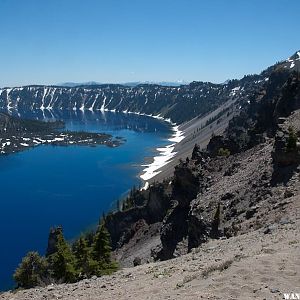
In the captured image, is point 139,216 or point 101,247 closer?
point 101,247

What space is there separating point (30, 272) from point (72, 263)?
12.9 metres

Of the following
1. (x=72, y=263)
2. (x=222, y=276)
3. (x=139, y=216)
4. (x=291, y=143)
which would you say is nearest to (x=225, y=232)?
(x=291, y=143)

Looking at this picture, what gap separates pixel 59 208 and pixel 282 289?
493 ft

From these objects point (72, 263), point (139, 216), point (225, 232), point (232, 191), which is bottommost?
point (139, 216)

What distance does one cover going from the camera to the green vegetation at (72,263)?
159 feet

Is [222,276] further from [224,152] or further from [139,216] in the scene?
[139,216]

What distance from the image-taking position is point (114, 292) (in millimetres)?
25609

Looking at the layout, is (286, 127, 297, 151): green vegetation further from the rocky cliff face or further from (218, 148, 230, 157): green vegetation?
(218, 148, 230, 157): green vegetation

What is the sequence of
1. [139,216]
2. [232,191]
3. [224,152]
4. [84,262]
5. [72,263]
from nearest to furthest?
[72,263], [84,262], [232,191], [224,152], [139,216]

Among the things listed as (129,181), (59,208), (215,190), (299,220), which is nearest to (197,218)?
(215,190)

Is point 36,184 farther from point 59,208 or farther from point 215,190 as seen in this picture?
point 215,190

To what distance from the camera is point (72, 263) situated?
51.4 metres

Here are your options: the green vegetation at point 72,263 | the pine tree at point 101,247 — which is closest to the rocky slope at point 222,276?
the green vegetation at point 72,263

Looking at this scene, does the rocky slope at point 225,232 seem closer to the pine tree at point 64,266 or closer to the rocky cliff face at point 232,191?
the rocky cliff face at point 232,191
